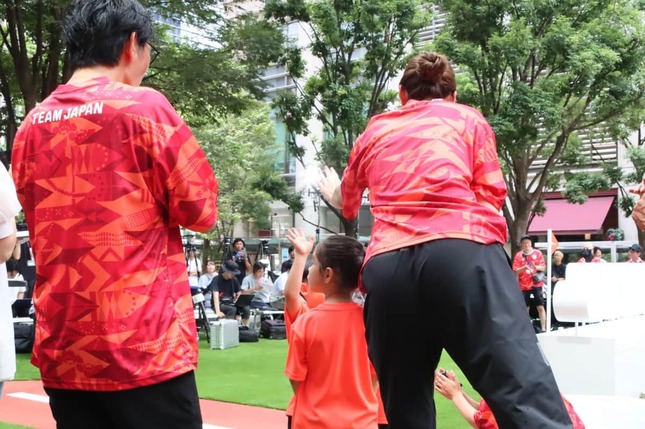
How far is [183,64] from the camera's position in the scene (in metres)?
12.1

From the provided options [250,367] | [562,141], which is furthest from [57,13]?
[562,141]

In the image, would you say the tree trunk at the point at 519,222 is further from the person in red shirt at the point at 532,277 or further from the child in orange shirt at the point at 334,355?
the child in orange shirt at the point at 334,355

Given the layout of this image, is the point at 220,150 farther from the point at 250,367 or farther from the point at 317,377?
the point at 317,377

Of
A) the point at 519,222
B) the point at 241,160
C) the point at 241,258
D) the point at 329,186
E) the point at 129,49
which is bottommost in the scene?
the point at 241,258

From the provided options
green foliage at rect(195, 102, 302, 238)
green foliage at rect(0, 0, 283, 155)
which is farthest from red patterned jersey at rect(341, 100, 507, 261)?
green foliage at rect(195, 102, 302, 238)

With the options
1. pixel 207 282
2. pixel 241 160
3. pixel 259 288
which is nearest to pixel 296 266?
pixel 259 288

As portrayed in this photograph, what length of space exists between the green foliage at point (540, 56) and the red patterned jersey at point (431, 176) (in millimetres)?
13094

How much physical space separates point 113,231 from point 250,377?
22.2 feet

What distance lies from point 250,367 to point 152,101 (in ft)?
24.9

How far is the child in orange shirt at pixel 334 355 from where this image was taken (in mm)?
2887

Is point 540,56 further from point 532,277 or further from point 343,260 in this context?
point 343,260

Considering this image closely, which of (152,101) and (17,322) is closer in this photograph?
(152,101)

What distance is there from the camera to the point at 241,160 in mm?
31375

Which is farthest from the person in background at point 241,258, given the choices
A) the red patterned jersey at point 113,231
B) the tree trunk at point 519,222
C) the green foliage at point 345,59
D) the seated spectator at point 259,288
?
the red patterned jersey at point 113,231
